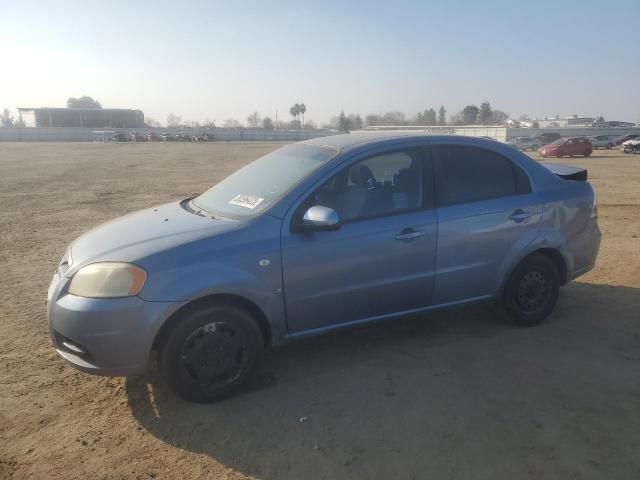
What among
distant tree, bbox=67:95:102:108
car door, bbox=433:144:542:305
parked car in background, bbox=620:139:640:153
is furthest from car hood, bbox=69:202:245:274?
distant tree, bbox=67:95:102:108

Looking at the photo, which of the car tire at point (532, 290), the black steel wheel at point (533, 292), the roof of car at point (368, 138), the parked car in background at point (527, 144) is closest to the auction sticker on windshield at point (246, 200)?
the roof of car at point (368, 138)

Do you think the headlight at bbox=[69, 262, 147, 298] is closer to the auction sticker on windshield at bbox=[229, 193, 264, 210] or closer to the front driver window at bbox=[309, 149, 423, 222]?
the auction sticker on windshield at bbox=[229, 193, 264, 210]

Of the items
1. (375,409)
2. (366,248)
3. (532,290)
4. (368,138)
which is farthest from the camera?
(532,290)

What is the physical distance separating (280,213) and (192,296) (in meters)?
0.84

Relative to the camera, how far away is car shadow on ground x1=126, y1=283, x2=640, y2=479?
2871 mm

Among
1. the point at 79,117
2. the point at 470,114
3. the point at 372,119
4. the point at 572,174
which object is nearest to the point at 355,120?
the point at 372,119

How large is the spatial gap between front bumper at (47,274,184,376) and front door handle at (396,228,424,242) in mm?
1708

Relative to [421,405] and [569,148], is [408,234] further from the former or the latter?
[569,148]

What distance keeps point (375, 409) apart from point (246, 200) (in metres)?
1.83

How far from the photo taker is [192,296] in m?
3.24

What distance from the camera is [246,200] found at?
3.97 meters

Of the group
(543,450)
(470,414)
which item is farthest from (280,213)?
(543,450)

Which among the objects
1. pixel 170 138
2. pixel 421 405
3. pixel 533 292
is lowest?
pixel 421 405

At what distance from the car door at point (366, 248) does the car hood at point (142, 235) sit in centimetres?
57
